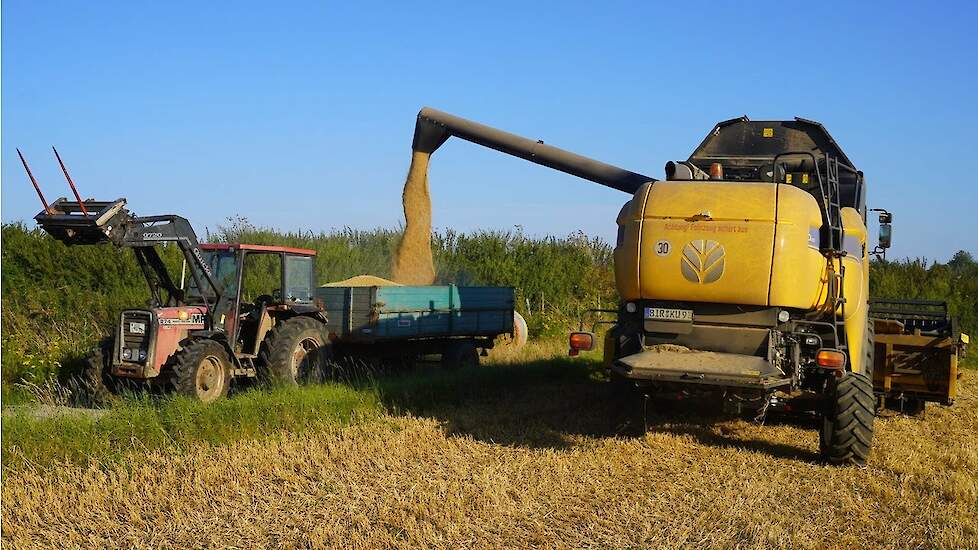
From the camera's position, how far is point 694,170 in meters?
9.77

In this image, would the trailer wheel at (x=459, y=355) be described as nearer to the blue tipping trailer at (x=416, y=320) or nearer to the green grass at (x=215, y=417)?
the blue tipping trailer at (x=416, y=320)

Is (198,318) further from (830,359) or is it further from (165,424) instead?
(830,359)

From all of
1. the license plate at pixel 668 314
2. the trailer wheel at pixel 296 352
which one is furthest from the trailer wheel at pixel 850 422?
the trailer wheel at pixel 296 352

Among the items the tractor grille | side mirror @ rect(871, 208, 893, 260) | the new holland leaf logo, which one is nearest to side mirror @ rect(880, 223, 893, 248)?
side mirror @ rect(871, 208, 893, 260)

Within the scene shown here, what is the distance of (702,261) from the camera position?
7.71 metres

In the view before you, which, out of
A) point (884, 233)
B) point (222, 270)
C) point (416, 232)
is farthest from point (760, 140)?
point (222, 270)

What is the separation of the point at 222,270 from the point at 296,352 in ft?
4.47

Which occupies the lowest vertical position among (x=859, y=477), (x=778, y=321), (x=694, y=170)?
(x=859, y=477)

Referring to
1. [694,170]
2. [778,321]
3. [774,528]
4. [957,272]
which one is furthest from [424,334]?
[957,272]

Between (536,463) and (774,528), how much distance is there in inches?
91.1

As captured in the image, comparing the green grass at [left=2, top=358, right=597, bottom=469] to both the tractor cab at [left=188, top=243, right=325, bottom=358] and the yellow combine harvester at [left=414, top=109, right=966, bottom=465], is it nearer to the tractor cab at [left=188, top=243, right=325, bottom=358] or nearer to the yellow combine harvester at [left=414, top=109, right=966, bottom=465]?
the tractor cab at [left=188, top=243, right=325, bottom=358]

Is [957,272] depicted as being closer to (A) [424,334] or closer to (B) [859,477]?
(A) [424,334]

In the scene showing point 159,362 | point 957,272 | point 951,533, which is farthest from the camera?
point 957,272

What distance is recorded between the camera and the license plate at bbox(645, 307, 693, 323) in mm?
7910
